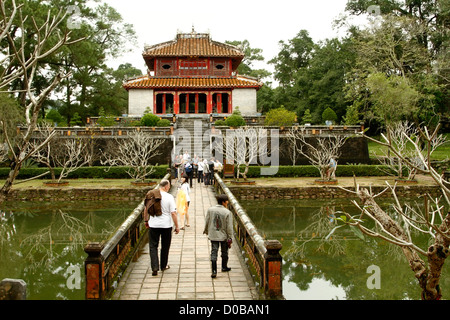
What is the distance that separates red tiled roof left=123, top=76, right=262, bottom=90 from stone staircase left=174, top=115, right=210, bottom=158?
423 centimetres

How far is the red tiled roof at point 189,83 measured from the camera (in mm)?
32469

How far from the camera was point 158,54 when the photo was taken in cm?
3406

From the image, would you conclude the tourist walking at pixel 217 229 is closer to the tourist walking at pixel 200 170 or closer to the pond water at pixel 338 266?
the pond water at pixel 338 266

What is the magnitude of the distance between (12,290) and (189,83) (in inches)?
1230

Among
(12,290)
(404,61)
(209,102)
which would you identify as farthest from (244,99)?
(12,290)

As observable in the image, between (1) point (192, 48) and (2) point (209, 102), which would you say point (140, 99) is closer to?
(2) point (209, 102)

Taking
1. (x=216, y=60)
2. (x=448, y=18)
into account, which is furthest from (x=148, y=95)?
(x=448, y=18)

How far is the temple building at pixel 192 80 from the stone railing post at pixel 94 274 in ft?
91.7

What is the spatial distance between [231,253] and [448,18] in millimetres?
31522

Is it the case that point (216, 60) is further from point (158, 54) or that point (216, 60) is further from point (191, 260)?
point (191, 260)

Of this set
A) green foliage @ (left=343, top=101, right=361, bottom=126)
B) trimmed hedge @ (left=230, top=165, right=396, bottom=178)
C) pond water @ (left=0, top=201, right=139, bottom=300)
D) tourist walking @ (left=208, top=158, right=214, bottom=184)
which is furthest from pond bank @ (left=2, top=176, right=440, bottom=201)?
green foliage @ (left=343, top=101, right=361, bottom=126)

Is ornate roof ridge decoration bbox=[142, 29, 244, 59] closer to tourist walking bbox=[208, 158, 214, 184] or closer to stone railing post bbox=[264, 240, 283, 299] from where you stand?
tourist walking bbox=[208, 158, 214, 184]

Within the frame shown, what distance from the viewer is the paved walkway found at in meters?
5.70

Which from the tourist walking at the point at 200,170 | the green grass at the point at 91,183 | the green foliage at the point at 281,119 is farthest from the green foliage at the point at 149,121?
the tourist walking at the point at 200,170
